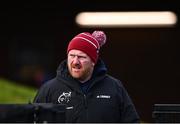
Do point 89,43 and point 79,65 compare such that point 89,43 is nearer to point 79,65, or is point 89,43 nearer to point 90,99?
point 79,65

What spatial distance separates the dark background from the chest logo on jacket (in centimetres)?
1062

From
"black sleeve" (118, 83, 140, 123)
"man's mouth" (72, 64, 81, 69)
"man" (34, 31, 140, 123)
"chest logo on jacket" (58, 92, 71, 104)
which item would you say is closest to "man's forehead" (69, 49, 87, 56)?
"man" (34, 31, 140, 123)

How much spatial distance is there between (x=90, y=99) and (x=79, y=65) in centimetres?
29

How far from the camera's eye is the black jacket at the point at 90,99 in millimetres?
5629

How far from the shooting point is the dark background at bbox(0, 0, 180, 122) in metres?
16.5

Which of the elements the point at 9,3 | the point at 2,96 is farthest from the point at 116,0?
the point at 2,96

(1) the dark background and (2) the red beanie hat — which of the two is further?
(1) the dark background

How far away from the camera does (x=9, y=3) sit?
16719 millimetres

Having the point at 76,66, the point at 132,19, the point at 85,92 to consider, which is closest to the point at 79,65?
the point at 76,66

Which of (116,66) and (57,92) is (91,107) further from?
(116,66)

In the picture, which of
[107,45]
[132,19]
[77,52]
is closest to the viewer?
[77,52]

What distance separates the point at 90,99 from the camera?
5711mm

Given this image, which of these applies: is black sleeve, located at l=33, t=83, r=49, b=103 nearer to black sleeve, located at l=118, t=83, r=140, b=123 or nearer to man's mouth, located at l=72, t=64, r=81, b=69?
man's mouth, located at l=72, t=64, r=81, b=69

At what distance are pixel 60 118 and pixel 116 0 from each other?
11757mm
